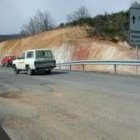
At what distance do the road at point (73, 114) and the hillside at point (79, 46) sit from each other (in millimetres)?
17550

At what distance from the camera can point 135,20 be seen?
3002cm

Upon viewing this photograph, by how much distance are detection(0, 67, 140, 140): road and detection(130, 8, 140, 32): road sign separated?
41.9ft

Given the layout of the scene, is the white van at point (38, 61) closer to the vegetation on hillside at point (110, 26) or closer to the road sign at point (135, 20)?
the road sign at point (135, 20)

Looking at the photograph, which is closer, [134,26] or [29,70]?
[134,26]

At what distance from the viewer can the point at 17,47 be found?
269 feet

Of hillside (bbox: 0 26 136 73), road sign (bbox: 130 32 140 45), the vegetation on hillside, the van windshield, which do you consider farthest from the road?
the vegetation on hillside

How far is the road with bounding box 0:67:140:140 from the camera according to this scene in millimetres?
9391

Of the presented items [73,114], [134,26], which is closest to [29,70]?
[134,26]

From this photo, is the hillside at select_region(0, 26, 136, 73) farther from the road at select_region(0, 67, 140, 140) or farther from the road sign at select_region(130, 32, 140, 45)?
the road at select_region(0, 67, 140, 140)

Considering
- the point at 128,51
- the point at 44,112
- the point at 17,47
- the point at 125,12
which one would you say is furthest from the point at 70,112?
the point at 17,47

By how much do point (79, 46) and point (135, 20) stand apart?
22.8 metres

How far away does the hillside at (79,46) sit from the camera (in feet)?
138

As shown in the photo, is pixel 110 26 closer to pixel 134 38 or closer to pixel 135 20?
pixel 135 20

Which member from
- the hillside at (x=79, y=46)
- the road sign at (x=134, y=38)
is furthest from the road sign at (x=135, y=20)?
the hillside at (x=79, y=46)
